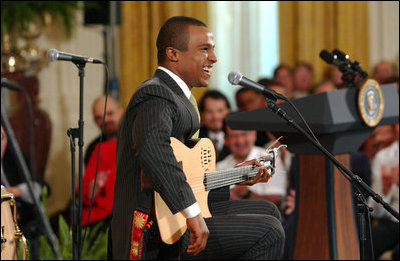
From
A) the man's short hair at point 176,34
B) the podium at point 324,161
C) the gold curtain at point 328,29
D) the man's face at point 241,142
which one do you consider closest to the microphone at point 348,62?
the podium at point 324,161

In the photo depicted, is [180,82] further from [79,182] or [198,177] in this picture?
[79,182]

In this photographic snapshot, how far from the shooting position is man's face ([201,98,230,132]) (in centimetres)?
570

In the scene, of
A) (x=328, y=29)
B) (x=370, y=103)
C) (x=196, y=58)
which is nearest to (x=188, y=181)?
(x=196, y=58)

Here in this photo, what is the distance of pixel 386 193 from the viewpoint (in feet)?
16.0

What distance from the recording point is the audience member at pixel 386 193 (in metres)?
4.75

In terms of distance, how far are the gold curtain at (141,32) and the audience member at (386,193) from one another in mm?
2555

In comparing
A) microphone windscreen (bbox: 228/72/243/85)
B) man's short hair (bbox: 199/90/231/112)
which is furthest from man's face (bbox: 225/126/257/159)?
microphone windscreen (bbox: 228/72/243/85)

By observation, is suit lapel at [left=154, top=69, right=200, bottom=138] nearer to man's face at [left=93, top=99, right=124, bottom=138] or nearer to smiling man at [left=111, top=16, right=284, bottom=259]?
smiling man at [left=111, top=16, right=284, bottom=259]

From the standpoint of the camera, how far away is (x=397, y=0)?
6859 millimetres

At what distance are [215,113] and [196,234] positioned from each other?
10.3 feet

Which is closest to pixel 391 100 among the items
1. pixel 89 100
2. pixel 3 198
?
pixel 3 198

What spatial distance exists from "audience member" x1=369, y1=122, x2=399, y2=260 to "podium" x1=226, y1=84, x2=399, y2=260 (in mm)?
767

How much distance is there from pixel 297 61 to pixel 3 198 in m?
4.84

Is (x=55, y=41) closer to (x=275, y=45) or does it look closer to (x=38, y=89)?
(x=38, y=89)
